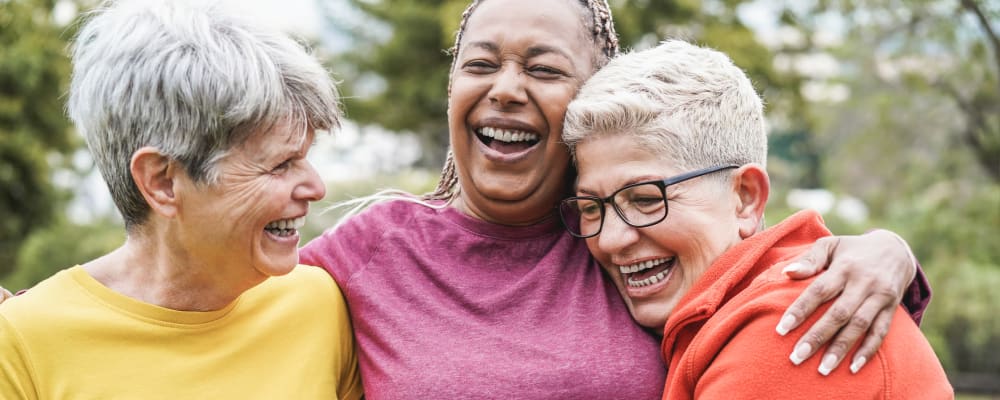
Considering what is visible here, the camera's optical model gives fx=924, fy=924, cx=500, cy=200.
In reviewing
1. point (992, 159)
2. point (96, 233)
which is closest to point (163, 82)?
point (96, 233)

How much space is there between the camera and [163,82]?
2.16 metres

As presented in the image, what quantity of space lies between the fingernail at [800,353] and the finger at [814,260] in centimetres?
19

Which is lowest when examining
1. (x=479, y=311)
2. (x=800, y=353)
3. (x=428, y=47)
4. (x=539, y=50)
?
(x=428, y=47)

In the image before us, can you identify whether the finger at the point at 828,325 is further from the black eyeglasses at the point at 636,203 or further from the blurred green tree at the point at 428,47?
the blurred green tree at the point at 428,47

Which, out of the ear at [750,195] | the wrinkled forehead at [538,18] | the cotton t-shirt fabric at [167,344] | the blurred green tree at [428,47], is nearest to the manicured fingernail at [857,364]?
the ear at [750,195]

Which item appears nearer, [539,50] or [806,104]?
[539,50]

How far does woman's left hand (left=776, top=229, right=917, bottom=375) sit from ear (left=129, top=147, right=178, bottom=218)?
1464 mm

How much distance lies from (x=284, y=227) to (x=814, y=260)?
4.37 feet

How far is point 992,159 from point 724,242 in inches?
490

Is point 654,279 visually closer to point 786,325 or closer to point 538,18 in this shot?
point 786,325

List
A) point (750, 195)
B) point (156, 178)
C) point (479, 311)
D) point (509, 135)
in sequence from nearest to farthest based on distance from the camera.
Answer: point (156, 178) < point (750, 195) < point (479, 311) < point (509, 135)

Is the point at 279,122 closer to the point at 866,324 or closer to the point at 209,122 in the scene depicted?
the point at 209,122

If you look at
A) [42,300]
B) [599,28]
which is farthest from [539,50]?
[42,300]

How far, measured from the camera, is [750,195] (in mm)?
2475
